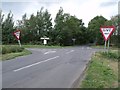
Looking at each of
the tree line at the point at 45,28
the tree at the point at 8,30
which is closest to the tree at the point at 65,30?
the tree line at the point at 45,28

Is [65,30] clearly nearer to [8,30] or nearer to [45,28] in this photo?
[45,28]

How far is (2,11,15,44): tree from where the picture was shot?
85000mm

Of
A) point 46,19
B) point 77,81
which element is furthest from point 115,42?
point 77,81

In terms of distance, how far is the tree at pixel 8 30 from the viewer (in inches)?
3346

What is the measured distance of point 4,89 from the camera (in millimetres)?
10516

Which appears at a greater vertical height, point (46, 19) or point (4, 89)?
point (46, 19)

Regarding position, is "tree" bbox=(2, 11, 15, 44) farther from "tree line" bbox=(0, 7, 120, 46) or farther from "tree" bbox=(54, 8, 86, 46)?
"tree" bbox=(54, 8, 86, 46)

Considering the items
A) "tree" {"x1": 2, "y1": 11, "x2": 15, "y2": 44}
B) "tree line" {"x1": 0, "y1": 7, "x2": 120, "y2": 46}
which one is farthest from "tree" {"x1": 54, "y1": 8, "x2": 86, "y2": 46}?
"tree" {"x1": 2, "y1": 11, "x2": 15, "y2": 44}

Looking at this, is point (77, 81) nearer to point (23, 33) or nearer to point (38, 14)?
point (23, 33)

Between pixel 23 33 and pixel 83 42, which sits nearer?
pixel 23 33

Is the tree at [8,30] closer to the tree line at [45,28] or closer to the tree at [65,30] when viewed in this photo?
the tree line at [45,28]

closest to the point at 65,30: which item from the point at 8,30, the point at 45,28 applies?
the point at 45,28

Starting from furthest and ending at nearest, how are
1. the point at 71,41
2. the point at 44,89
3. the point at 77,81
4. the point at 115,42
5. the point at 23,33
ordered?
the point at 71,41
the point at 23,33
the point at 115,42
the point at 77,81
the point at 44,89

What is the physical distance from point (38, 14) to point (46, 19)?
14.7ft
